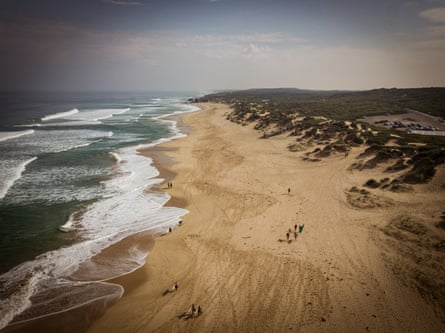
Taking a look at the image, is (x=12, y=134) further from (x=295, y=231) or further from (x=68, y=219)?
(x=295, y=231)

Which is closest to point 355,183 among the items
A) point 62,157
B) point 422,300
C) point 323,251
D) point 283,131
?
point 323,251

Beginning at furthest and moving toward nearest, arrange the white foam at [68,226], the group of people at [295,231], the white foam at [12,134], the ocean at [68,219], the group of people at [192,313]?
the white foam at [12,134], the white foam at [68,226], the group of people at [295,231], the ocean at [68,219], the group of people at [192,313]

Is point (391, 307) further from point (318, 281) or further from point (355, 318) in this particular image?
point (318, 281)

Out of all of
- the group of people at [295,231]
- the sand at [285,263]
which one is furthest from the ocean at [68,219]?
the group of people at [295,231]

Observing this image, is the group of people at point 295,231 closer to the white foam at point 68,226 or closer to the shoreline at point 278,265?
the shoreline at point 278,265

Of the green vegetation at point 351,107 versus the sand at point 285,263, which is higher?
the green vegetation at point 351,107

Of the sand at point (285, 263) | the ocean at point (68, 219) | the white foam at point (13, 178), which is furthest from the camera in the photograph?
the white foam at point (13, 178)

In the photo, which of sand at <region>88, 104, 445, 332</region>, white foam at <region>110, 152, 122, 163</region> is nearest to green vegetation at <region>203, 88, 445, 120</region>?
white foam at <region>110, 152, 122, 163</region>
